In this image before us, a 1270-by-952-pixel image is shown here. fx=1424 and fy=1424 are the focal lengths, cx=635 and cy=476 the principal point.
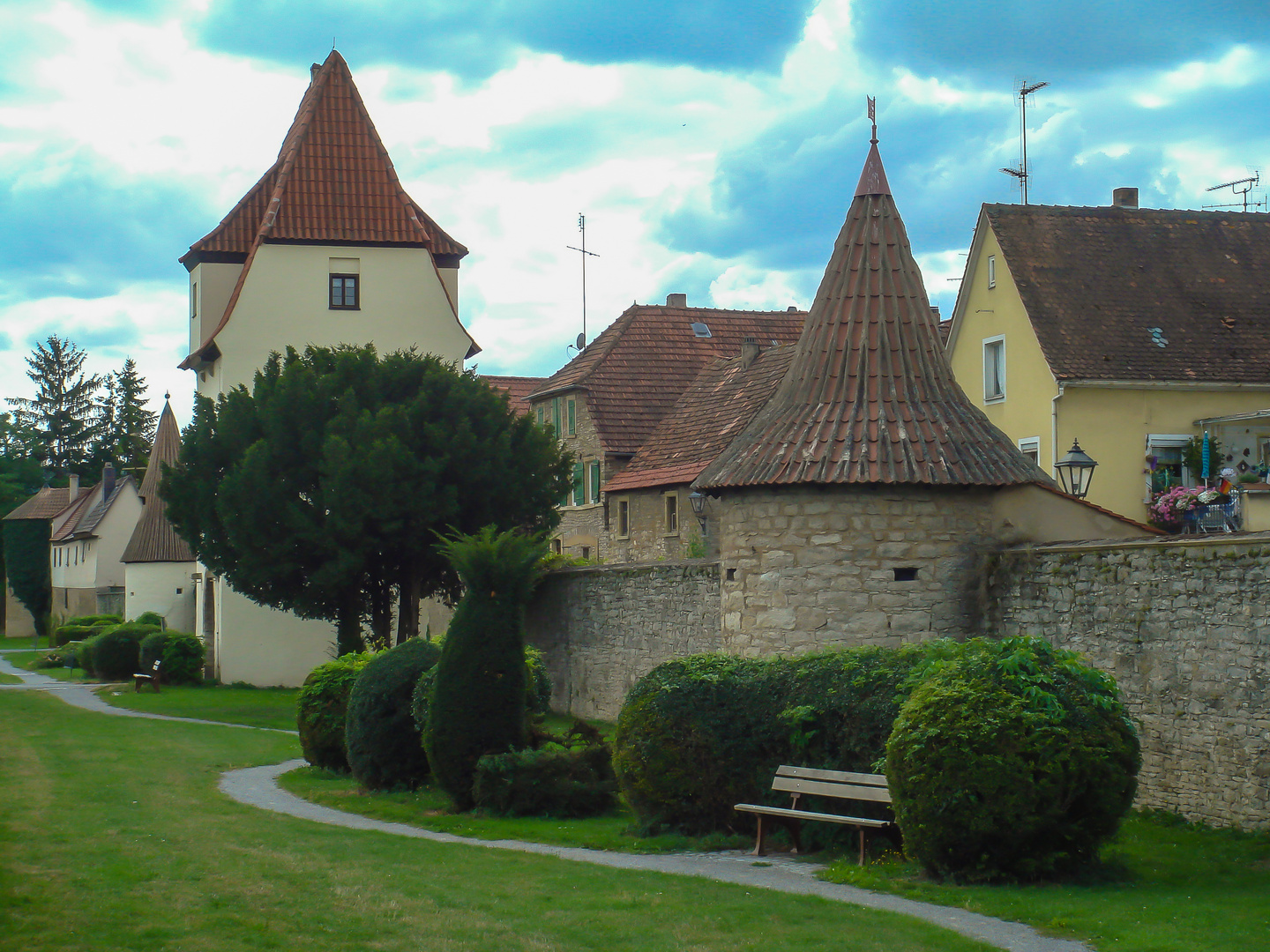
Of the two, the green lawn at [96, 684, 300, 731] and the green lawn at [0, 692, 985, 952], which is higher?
the green lawn at [0, 692, 985, 952]

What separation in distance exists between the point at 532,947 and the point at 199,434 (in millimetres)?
24568

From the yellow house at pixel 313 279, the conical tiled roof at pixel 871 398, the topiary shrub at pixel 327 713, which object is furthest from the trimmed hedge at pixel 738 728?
the yellow house at pixel 313 279

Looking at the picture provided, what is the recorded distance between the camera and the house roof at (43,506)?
274 ft

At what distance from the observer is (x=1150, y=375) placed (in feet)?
100

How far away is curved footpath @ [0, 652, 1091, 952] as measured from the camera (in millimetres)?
8836

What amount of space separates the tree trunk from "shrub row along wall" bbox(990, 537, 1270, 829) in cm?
1773

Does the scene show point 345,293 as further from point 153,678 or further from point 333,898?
point 333,898

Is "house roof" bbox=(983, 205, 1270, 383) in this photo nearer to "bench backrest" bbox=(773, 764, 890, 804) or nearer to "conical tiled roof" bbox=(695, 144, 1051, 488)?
"conical tiled roof" bbox=(695, 144, 1051, 488)

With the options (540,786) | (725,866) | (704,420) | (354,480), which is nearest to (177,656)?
(354,480)

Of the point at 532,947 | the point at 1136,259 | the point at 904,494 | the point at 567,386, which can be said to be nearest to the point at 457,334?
the point at 567,386

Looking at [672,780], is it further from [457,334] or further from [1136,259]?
[457,334]

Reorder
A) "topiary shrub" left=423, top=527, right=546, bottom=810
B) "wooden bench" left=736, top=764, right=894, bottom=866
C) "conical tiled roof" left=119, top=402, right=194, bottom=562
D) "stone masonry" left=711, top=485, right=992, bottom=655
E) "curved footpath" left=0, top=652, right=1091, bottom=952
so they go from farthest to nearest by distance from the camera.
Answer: "conical tiled roof" left=119, top=402, right=194, bottom=562 → "topiary shrub" left=423, top=527, right=546, bottom=810 → "stone masonry" left=711, top=485, right=992, bottom=655 → "wooden bench" left=736, top=764, right=894, bottom=866 → "curved footpath" left=0, top=652, right=1091, bottom=952

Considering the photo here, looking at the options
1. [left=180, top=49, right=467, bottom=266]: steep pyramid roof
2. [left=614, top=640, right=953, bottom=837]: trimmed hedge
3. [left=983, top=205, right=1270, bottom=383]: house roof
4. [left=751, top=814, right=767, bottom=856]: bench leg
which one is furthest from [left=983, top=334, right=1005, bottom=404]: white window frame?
[left=751, top=814, right=767, bottom=856]: bench leg

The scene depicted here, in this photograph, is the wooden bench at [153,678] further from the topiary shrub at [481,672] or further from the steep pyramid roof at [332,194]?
the topiary shrub at [481,672]
